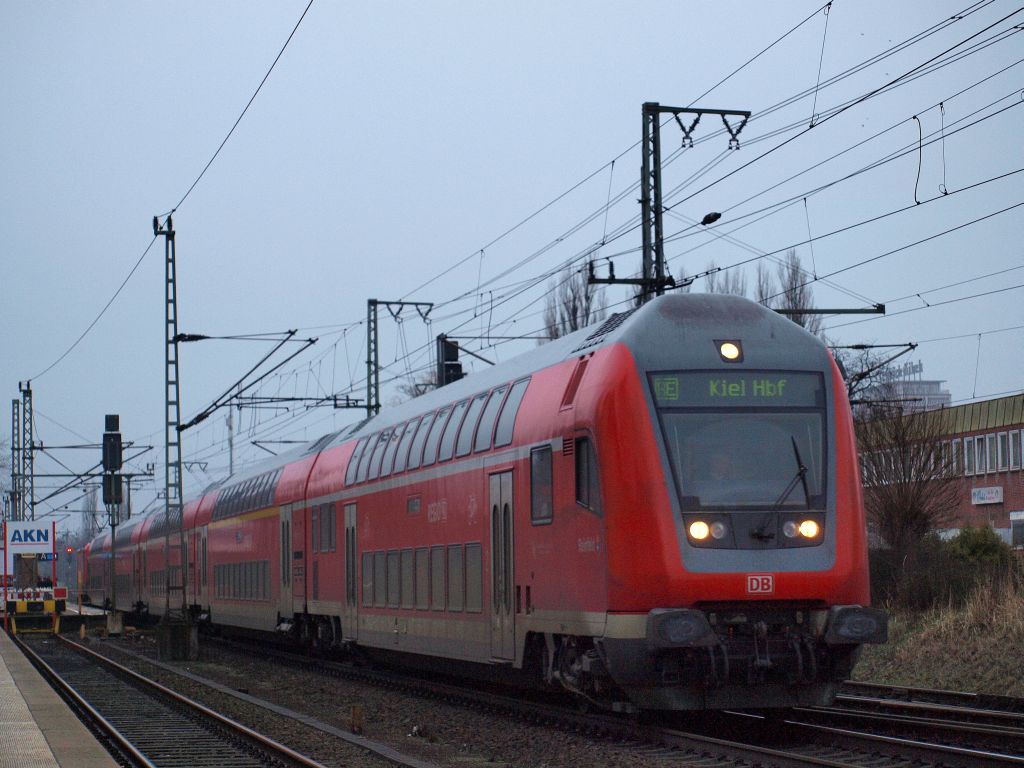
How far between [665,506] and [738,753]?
2.15m

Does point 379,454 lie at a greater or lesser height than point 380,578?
greater

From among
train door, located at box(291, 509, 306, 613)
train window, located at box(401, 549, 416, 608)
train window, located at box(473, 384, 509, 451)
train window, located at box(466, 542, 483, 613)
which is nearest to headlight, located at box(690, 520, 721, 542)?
train window, located at box(473, 384, 509, 451)

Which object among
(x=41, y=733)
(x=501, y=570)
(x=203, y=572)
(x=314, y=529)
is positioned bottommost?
(x=41, y=733)

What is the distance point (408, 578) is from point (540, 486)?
19.3 feet

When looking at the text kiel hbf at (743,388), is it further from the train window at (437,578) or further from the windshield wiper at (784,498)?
the train window at (437,578)

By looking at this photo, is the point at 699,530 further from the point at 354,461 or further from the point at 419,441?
the point at 354,461

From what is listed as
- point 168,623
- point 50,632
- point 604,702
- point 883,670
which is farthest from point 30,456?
point 604,702

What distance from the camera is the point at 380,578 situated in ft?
73.2

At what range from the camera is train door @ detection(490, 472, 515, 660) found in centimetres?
1641

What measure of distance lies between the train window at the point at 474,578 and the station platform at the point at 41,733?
4.48m

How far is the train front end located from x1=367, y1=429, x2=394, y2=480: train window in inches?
364

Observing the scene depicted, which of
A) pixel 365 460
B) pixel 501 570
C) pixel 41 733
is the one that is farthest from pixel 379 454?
pixel 41 733

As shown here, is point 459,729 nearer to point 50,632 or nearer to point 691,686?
point 691,686

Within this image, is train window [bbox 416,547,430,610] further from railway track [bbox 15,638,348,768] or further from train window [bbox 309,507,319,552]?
train window [bbox 309,507,319,552]
